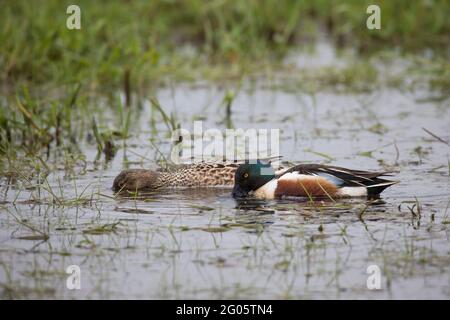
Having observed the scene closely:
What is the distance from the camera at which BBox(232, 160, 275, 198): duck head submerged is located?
8250 mm

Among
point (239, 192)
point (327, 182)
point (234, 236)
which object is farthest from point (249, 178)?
point (234, 236)

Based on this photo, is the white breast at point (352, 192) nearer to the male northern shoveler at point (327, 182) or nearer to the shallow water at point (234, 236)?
the male northern shoveler at point (327, 182)

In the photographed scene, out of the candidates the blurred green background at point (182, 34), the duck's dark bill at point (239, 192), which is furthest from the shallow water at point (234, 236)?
the blurred green background at point (182, 34)

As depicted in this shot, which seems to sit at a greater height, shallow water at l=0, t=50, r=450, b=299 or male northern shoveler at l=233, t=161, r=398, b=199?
male northern shoveler at l=233, t=161, r=398, b=199

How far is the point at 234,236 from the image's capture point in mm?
6742

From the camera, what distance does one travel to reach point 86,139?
33.9ft

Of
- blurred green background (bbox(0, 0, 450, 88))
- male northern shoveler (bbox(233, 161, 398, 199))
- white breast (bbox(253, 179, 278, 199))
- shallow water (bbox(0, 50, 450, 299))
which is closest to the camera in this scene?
shallow water (bbox(0, 50, 450, 299))

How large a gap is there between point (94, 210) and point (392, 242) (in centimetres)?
229

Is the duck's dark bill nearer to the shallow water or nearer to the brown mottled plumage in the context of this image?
the shallow water

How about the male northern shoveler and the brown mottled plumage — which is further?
the brown mottled plumage

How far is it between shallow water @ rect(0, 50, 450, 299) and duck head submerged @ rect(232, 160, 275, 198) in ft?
0.42

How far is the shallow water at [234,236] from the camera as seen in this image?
5.80 m

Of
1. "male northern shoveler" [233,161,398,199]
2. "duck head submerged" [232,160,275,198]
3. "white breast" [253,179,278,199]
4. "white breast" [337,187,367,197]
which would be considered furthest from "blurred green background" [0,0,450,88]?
"white breast" [337,187,367,197]

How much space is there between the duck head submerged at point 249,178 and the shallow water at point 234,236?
0.42ft
